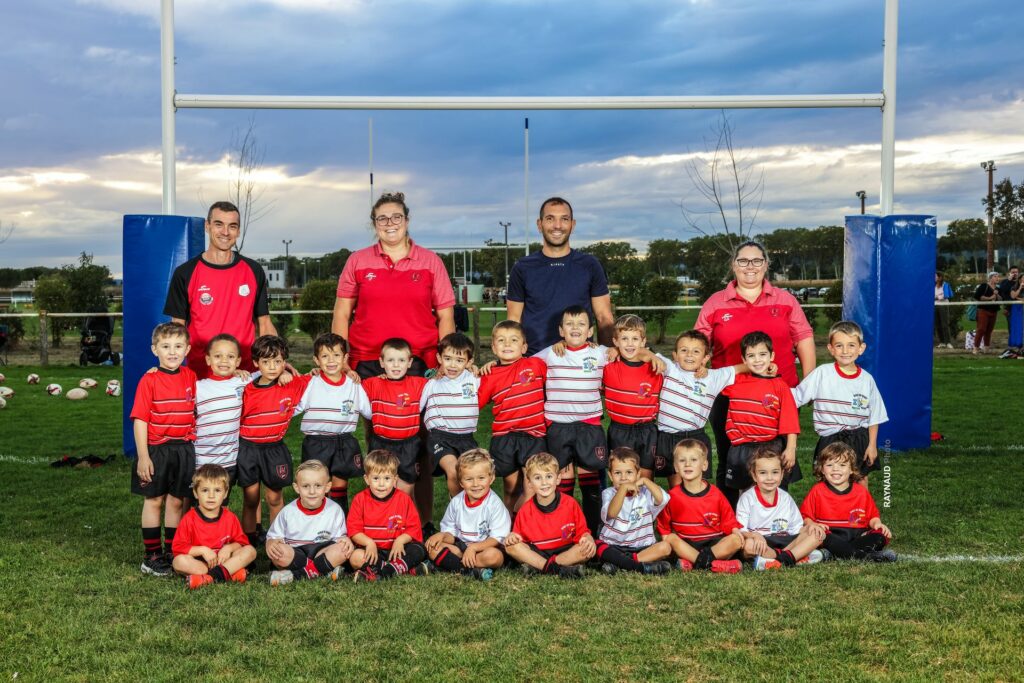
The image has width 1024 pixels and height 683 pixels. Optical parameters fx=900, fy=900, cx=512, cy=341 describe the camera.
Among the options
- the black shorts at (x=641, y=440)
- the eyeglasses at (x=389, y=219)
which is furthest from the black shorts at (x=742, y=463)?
the eyeglasses at (x=389, y=219)

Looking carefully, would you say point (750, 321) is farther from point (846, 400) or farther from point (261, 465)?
point (261, 465)

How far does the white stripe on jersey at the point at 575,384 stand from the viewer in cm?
431

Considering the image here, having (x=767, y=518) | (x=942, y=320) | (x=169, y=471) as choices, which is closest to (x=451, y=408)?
(x=169, y=471)

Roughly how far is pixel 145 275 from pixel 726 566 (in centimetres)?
488

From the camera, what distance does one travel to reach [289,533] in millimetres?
4051

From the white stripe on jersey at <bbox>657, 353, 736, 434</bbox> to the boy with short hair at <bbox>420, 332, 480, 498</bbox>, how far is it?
0.92 meters

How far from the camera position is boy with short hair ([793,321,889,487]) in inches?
175

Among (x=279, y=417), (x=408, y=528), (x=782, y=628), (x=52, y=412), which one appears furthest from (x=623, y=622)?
(x=52, y=412)

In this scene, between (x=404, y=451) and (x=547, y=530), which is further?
(x=404, y=451)

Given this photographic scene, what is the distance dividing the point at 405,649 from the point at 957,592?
2.22 metres

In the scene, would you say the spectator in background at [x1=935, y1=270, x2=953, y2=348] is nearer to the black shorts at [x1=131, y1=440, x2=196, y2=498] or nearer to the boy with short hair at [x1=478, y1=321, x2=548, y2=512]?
the boy with short hair at [x1=478, y1=321, x2=548, y2=512]

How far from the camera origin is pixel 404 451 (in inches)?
171

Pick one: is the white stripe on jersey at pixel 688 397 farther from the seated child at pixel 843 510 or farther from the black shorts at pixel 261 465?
the black shorts at pixel 261 465

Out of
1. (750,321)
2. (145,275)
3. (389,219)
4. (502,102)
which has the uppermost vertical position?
(502,102)
